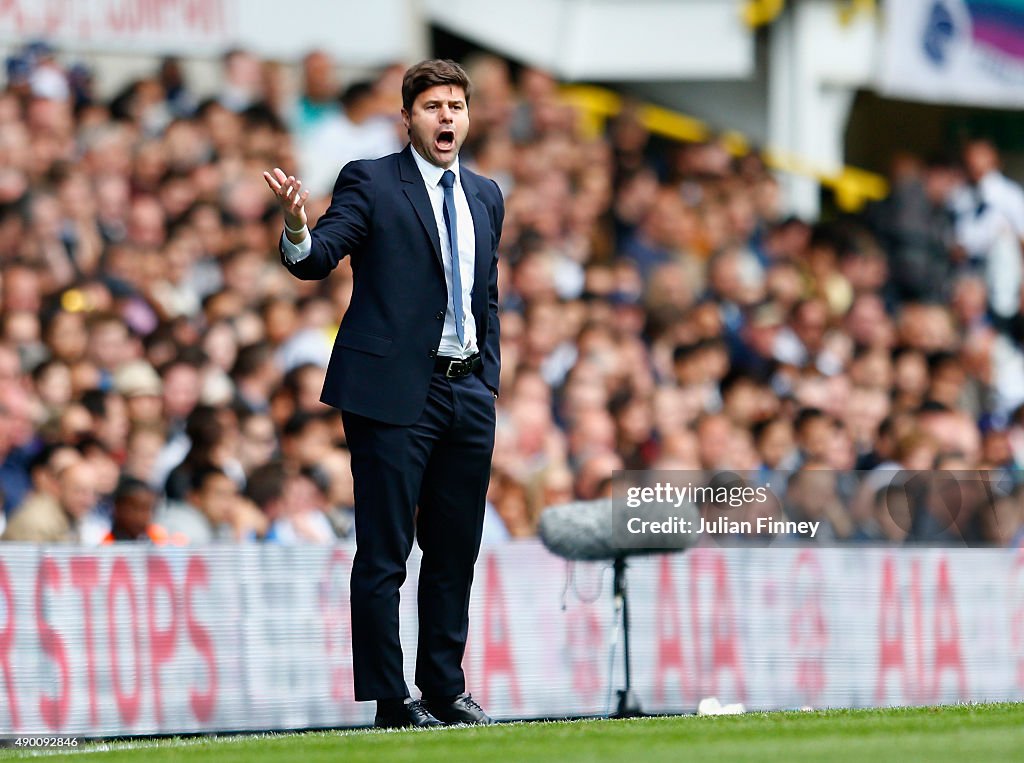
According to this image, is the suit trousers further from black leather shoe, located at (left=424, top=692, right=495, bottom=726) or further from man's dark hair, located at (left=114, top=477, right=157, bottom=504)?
man's dark hair, located at (left=114, top=477, right=157, bottom=504)

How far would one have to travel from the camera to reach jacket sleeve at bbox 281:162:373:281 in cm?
676

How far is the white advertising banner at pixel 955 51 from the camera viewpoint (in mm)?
16172

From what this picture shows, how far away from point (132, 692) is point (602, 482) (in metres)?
3.28

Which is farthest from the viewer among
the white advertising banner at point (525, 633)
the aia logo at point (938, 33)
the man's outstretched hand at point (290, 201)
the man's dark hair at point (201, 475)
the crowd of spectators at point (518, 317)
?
the aia logo at point (938, 33)

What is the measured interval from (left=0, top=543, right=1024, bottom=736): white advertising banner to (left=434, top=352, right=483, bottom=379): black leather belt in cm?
211

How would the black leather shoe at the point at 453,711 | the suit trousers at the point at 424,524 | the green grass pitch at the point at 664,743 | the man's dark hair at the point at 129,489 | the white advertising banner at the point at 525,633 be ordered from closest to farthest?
the green grass pitch at the point at 664,743, the suit trousers at the point at 424,524, the black leather shoe at the point at 453,711, the white advertising banner at the point at 525,633, the man's dark hair at the point at 129,489

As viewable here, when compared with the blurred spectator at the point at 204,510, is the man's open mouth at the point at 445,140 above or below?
above

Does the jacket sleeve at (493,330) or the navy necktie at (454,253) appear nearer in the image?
the navy necktie at (454,253)

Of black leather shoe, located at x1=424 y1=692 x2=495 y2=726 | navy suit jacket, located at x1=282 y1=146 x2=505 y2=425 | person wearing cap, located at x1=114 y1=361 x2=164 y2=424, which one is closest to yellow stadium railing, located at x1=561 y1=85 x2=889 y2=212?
person wearing cap, located at x1=114 y1=361 x2=164 y2=424

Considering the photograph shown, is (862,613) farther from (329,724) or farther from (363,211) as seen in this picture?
(363,211)

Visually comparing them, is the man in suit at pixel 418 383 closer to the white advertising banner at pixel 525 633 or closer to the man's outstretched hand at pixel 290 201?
the man's outstretched hand at pixel 290 201

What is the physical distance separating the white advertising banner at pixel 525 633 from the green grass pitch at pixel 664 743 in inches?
58.3

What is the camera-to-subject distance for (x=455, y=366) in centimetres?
716

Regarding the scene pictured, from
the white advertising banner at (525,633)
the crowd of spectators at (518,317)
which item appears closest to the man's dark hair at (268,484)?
the crowd of spectators at (518,317)
